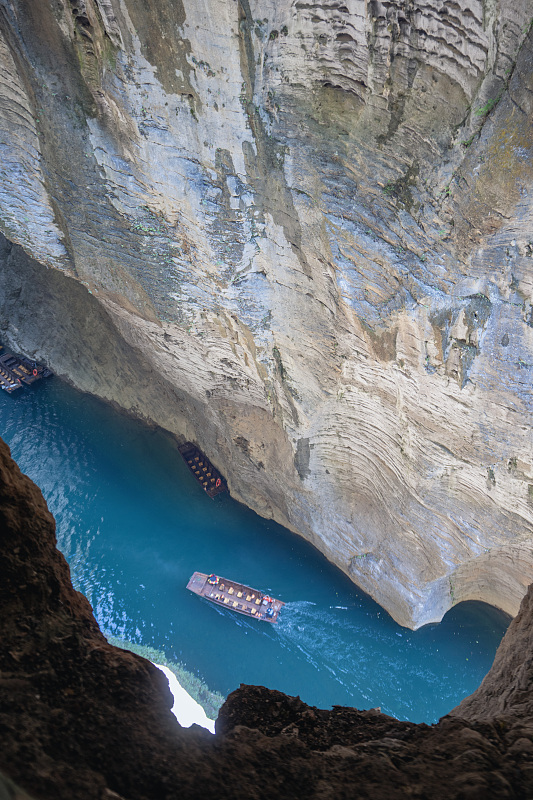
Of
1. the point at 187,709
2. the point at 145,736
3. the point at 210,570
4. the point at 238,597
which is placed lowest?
the point at 187,709

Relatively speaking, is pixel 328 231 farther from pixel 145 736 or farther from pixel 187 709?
pixel 187 709

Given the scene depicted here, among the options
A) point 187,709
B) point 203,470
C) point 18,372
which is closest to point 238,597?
point 187,709

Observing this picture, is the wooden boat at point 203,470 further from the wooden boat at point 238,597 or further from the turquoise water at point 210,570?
the wooden boat at point 238,597

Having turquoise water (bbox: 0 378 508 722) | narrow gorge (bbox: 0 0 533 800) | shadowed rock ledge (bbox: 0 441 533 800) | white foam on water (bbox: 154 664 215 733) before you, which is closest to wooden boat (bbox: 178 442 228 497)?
turquoise water (bbox: 0 378 508 722)

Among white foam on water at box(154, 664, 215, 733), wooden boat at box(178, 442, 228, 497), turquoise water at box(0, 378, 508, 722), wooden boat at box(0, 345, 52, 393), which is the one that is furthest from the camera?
wooden boat at box(0, 345, 52, 393)

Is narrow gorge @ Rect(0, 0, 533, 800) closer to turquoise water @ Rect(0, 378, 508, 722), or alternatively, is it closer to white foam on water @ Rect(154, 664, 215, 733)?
turquoise water @ Rect(0, 378, 508, 722)

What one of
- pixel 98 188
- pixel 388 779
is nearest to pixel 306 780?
pixel 388 779
